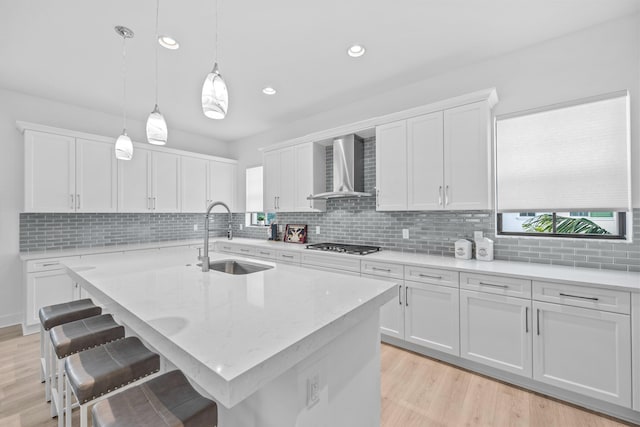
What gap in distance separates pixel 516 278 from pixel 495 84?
1.87 m

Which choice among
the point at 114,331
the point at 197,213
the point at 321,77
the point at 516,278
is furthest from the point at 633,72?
the point at 197,213

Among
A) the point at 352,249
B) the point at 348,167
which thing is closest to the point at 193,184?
the point at 348,167

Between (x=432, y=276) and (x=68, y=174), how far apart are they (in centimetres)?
447

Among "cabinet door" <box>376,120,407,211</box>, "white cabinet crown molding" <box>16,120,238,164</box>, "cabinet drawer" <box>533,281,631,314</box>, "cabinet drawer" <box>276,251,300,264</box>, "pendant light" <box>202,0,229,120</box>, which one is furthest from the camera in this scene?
"cabinet drawer" <box>276,251,300,264</box>

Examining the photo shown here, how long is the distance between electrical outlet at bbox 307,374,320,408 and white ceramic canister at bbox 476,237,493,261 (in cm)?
221

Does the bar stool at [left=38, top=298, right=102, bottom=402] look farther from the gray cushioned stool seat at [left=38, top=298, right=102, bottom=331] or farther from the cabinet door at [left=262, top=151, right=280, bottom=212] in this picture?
the cabinet door at [left=262, top=151, right=280, bottom=212]

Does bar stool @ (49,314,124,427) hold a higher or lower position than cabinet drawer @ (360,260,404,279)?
lower

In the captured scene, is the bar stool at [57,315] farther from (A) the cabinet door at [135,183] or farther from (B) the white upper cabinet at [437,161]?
(B) the white upper cabinet at [437,161]

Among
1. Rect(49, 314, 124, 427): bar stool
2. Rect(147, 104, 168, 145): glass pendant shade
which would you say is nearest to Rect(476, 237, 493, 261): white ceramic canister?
Rect(147, 104, 168, 145): glass pendant shade

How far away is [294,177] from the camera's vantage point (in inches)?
165

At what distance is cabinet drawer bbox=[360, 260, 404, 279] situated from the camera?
110 inches

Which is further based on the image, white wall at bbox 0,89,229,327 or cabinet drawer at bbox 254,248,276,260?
cabinet drawer at bbox 254,248,276,260

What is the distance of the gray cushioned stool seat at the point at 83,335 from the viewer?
1587 millimetres

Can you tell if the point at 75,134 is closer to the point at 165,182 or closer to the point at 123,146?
the point at 165,182
